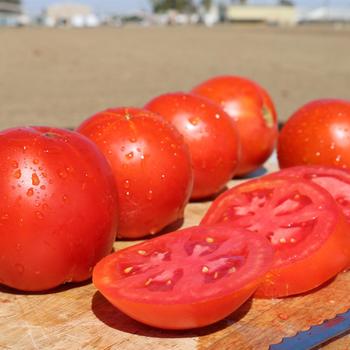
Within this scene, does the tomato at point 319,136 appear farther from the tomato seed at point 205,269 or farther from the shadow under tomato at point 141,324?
the tomato seed at point 205,269

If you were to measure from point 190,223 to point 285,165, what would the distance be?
1.97 ft

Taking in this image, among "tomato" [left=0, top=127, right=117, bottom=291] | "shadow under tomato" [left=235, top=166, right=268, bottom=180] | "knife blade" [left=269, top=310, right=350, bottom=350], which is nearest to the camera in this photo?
"knife blade" [left=269, top=310, right=350, bottom=350]

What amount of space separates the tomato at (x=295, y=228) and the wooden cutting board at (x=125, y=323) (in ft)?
0.19

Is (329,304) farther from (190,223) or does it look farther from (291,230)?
(190,223)

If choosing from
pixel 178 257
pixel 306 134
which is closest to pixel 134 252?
pixel 178 257

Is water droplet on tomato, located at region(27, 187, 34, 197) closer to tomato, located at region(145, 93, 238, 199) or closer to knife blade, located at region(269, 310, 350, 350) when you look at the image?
knife blade, located at region(269, 310, 350, 350)

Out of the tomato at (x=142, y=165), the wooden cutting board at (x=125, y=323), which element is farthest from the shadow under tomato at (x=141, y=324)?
the tomato at (x=142, y=165)

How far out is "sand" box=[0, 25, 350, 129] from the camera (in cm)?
901

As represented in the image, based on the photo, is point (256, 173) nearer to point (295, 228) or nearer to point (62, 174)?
point (295, 228)

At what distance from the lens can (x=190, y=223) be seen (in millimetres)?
2246

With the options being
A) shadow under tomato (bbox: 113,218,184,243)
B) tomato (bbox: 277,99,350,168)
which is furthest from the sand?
shadow under tomato (bbox: 113,218,184,243)

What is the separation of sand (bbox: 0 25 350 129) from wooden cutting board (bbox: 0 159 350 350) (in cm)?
599

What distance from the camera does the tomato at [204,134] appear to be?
233 centimetres

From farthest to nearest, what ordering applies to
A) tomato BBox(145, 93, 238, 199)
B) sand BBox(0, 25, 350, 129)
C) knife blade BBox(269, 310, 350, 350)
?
sand BBox(0, 25, 350, 129), tomato BBox(145, 93, 238, 199), knife blade BBox(269, 310, 350, 350)
